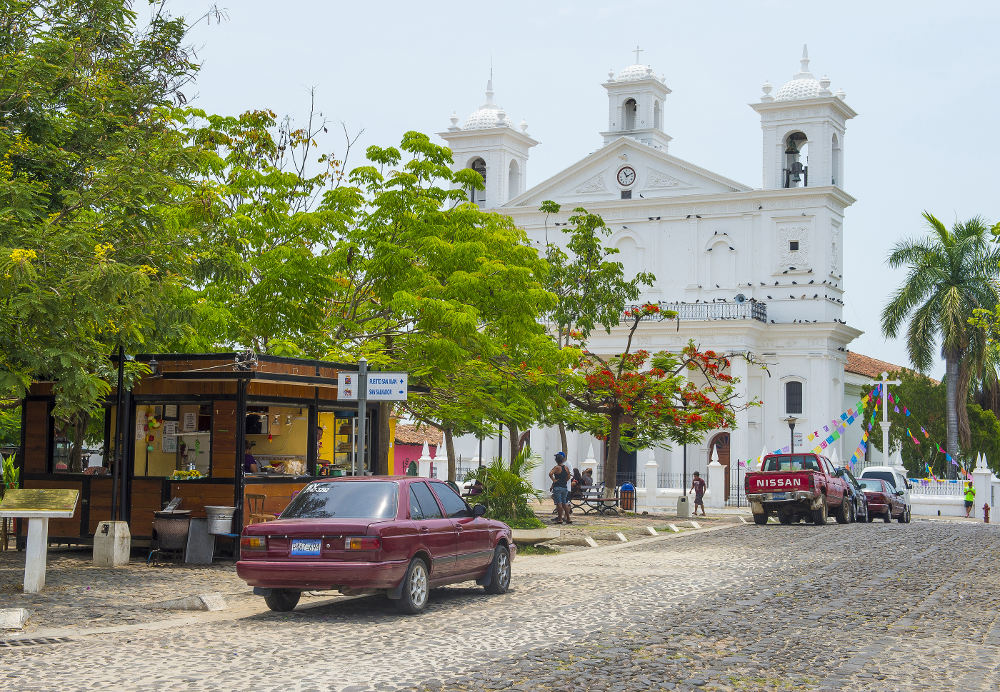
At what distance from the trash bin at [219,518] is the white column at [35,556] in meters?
3.55

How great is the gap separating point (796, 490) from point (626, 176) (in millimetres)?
29613

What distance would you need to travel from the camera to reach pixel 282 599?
13430 mm

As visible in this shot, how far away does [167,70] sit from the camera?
19062 millimetres

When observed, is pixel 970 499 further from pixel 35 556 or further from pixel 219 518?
pixel 35 556

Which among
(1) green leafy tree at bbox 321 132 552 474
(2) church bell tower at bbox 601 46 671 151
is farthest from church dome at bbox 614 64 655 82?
(1) green leafy tree at bbox 321 132 552 474

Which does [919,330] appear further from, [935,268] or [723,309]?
[723,309]

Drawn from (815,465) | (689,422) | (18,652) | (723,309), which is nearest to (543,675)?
(18,652)

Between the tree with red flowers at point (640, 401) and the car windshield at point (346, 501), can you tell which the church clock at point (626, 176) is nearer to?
the tree with red flowers at point (640, 401)

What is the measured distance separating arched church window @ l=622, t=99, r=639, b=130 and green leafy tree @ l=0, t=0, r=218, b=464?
42.5 m

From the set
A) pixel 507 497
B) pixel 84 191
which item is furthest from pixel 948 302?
pixel 84 191

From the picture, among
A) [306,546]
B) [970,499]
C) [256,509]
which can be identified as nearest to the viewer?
[306,546]

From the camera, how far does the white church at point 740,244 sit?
5544cm

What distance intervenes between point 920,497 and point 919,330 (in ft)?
29.5

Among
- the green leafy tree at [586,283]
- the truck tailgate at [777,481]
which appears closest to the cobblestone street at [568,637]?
the truck tailgate at [777,481]
